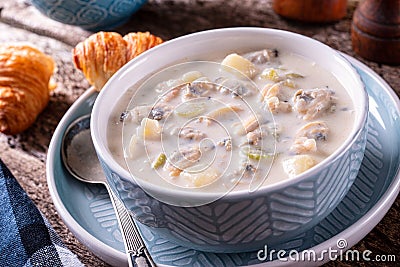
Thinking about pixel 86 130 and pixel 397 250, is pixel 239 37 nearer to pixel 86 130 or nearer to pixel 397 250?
pixel 86 130

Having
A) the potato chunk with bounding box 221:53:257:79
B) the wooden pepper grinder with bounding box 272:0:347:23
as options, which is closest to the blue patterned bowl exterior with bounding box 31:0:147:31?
the wooden pepper grinder with bounding box 272:0:347:23

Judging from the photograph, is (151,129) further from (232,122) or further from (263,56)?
(263,56)

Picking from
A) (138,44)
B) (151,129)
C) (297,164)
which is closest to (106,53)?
(138,44)

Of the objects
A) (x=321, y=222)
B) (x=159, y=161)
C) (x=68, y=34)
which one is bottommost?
(x=68, y=34)

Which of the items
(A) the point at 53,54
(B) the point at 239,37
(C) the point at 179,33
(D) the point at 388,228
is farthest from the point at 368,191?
(A) the point at 53,54

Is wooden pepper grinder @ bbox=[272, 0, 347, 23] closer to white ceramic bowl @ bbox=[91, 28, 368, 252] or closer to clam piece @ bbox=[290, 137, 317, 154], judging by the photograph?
white ceramic bowl @ bbox=[91, 28, 368, 252]

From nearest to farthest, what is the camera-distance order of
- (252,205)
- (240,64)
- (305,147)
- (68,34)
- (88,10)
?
(252,205) → (305,147) → (240,64) → (88,10) → (68,34)

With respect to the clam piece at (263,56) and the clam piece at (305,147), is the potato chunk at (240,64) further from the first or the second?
the clam piece at (305,147)
